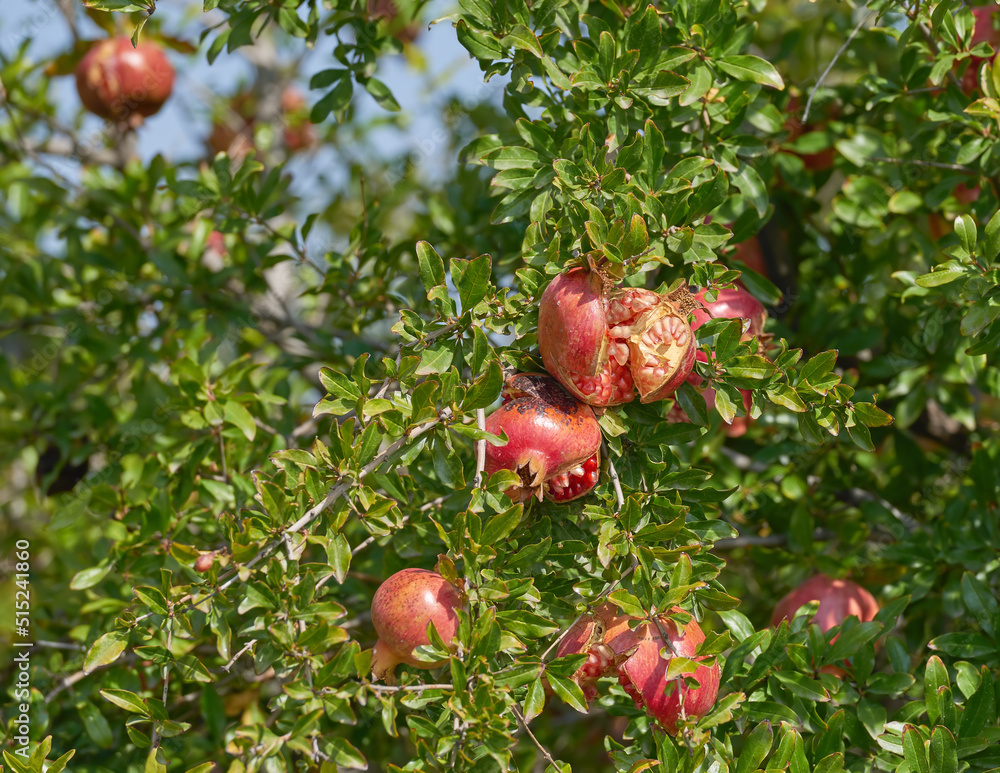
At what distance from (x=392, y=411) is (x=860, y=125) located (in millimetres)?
1397

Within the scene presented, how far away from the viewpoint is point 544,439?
1.09m

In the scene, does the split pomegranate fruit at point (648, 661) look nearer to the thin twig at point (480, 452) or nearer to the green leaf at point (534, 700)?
the green leaf at point (534, 700)

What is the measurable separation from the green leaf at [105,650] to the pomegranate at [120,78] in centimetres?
180

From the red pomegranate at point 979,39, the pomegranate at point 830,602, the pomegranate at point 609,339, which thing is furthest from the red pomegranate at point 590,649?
the red pomegranate at point 979,39

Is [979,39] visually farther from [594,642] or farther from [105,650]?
[105,650]

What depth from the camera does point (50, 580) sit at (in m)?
2.59

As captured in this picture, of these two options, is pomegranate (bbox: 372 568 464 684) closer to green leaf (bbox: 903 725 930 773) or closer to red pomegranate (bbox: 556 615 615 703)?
red pomegranate (bbox: 556 615 615 703)

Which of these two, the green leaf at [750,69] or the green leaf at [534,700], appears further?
the green leaf at [750,69]

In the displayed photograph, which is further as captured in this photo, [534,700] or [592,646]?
[592,646]

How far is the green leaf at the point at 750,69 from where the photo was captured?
1403 millimetres

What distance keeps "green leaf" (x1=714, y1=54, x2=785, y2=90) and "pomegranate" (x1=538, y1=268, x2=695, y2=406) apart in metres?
0.51

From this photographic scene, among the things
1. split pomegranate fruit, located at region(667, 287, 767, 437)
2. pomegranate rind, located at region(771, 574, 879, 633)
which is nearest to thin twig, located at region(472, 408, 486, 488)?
split pomegranate fruit, located at region(667, 287, 767, 437)

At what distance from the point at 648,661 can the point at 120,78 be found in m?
2.24

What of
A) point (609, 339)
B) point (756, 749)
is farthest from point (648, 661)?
point (609, 339)
